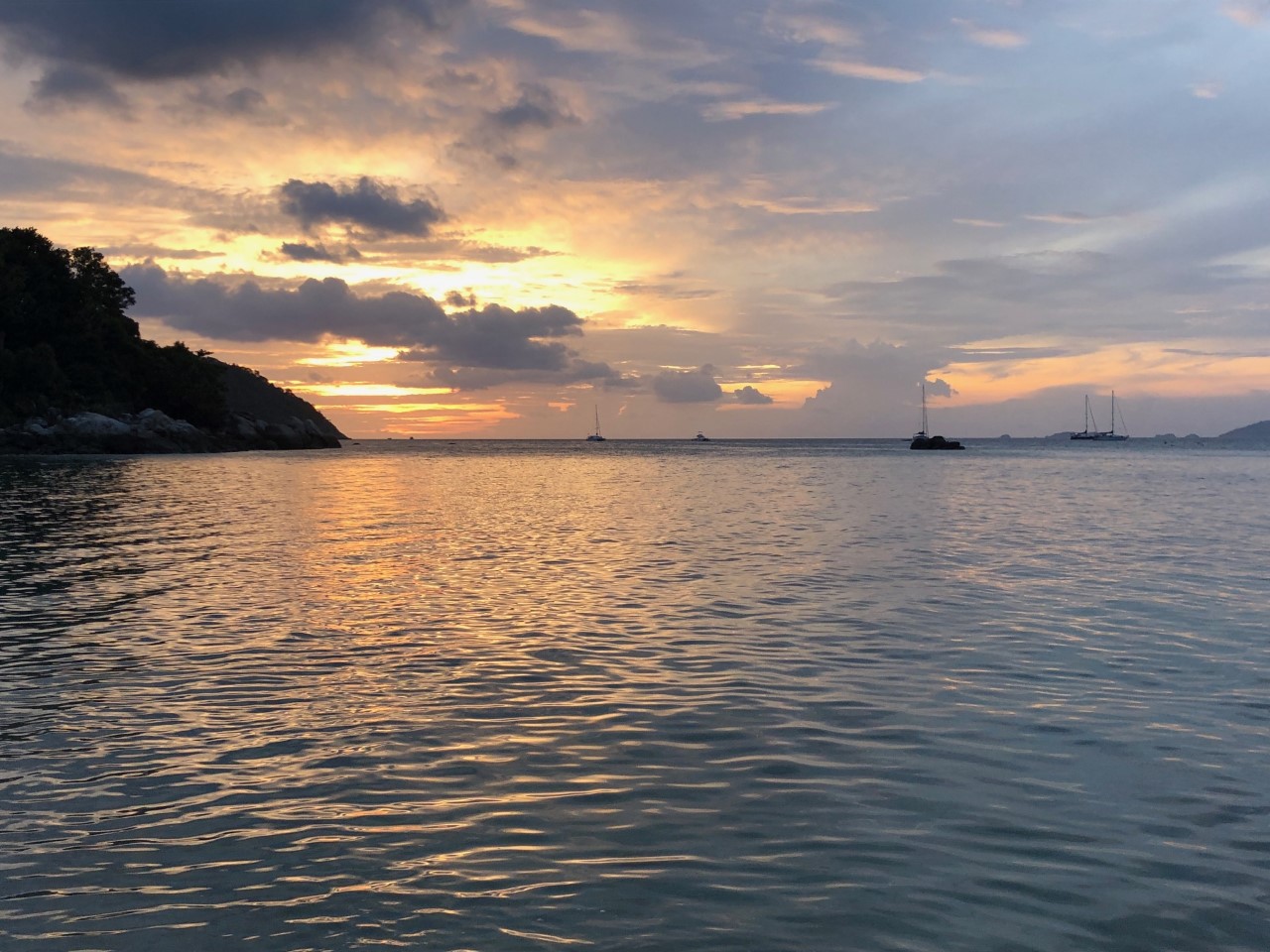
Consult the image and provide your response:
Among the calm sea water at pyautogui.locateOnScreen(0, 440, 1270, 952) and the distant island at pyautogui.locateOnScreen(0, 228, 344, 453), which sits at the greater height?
the distant island at pyautogui.locateOnScreen(0, 228, 344, 453)

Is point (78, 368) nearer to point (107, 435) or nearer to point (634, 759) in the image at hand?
point (107, 435)

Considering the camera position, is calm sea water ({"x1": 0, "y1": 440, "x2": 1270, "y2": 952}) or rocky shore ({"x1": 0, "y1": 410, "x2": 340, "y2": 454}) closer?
calm sea water ({"x1": 0, "y1": 440, "x2": 1270, "y2": 952})

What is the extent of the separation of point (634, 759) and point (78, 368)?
155191mm

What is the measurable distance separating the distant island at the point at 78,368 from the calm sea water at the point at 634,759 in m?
120

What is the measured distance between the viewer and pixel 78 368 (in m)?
141

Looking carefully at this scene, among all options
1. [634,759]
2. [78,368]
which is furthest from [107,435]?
[634,759]

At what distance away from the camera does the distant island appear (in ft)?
419

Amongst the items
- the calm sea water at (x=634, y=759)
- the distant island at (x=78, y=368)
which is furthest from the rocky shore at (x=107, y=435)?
the calm sea water at (x=634, y=759)

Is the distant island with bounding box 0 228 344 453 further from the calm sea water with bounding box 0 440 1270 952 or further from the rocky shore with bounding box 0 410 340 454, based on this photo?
the calm sea water with bounding box 0 440 1270 952

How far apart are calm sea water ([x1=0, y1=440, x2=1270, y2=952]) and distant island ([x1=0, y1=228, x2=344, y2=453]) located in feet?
393

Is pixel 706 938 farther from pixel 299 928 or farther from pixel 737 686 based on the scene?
pixel 737 686

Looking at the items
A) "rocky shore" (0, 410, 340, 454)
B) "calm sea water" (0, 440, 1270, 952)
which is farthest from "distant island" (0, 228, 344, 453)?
"calm sea water" (0, 440, 1270, 952)

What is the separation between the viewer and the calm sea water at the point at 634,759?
7.33 metres

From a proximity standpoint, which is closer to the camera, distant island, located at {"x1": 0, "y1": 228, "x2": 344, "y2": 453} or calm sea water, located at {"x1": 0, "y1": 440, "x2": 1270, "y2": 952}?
calm sea water, located at {"x1": 0, "y1": 440, "x2": 1270, "y2": 952}
